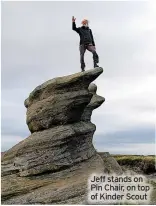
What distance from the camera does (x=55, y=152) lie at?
94.6 feet

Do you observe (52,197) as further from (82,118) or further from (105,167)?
(82,118)

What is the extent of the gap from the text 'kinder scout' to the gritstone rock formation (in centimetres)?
63

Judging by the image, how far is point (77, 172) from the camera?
28625mm

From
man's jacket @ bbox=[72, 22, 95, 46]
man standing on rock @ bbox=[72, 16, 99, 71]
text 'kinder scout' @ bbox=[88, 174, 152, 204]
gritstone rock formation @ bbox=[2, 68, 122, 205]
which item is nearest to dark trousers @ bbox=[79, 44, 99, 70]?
man standing on rock @ bbox=[72, 16, 99, 71]

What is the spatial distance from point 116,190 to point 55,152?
5195 mm

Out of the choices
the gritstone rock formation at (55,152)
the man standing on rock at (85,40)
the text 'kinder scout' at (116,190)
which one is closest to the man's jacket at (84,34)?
the man standing on rock at (85,40)

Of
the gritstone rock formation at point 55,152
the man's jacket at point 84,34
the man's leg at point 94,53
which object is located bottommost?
the gritstone rock formation at point 55,152

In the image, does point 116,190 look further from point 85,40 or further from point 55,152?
point 85,40

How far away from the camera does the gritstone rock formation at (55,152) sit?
27234 mm

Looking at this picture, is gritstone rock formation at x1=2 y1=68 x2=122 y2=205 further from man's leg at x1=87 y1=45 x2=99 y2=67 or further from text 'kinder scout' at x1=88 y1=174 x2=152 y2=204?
man's leg at x1=87 y1=45 x2=99 y2=67

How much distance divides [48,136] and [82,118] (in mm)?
3969

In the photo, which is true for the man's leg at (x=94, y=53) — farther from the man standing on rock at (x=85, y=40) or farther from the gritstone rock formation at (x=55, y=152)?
the gritstone rock formation at (x=55, y=152)

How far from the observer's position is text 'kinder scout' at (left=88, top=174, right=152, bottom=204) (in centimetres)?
2665

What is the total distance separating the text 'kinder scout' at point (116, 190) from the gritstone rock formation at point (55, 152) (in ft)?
2.07
